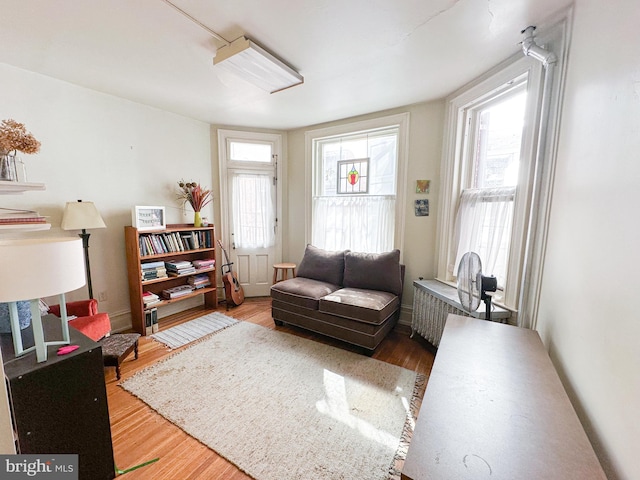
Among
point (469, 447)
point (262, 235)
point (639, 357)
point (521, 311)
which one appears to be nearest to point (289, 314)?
point (262, 235)

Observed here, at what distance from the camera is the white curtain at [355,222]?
324 cm

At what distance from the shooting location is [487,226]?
90.4 inches

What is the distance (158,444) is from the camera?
1.51 metres

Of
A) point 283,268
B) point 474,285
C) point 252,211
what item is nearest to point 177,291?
point 283,268

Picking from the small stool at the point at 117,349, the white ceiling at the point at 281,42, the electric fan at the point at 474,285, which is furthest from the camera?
the small stool at the point at 117,349

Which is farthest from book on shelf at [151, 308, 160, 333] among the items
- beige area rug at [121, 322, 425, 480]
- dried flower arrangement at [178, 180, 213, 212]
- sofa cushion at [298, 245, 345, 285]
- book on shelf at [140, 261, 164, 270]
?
sofa cushion at [298, 245, 345, 285]

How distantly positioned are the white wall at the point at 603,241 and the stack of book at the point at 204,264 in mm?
3478

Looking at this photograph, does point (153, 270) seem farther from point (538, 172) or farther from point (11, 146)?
point (538, 172)

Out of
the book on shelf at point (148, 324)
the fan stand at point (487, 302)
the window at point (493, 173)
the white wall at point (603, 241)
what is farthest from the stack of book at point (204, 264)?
the white wall at point (603, 241)

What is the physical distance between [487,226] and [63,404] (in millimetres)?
3068

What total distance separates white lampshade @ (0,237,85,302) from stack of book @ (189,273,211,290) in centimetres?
243

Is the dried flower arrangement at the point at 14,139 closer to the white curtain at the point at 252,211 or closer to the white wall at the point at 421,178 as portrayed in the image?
the white curtain at the point at 252,211

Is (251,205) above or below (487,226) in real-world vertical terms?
above

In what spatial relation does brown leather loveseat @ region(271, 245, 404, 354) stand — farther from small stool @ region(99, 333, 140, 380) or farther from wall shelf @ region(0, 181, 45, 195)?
wall shelf @ region(0, 181, 45, 195)
